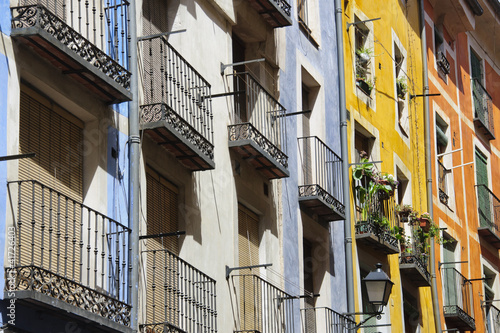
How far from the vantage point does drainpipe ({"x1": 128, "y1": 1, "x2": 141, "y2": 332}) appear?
13078 millimetres

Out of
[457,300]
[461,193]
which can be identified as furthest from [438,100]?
[457,300]

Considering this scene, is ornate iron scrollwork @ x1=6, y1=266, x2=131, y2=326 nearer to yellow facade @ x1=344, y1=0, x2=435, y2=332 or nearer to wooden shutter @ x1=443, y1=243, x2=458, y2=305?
yellow facade @ x1=344, y1=0, x2=435, y2=332

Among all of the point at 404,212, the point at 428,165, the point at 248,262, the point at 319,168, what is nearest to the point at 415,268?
the point at 404,212

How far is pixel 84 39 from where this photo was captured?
1230 centimetres

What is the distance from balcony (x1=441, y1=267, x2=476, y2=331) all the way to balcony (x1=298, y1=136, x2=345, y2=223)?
702 centimetres

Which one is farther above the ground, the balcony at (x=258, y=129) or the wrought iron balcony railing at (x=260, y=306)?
the balcony at (x=258, y=129)

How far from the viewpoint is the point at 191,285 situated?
14.5 meters

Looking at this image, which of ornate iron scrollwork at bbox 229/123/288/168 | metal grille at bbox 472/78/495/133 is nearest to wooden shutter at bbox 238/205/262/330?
ornate iron scrollwork at bbox 229/123/288/168

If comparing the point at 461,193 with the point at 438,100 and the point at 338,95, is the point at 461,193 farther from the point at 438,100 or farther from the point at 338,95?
the point at 338,95

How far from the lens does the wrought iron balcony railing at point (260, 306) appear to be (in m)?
16.3

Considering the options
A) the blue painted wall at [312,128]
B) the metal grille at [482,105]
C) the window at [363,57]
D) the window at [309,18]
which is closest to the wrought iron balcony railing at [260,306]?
the blue painted wall at [312,128]

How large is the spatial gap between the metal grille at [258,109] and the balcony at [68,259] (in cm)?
500

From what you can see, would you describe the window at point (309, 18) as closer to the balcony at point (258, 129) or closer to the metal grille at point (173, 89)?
the balcony at point (258, 129)

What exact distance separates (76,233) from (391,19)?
49.3ft
